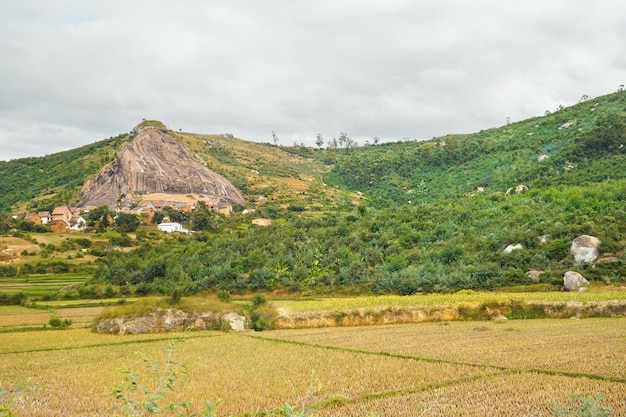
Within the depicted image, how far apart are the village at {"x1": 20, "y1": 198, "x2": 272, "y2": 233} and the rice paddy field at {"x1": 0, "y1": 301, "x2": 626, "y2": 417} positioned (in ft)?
211

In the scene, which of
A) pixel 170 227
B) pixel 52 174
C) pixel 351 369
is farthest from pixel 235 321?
pixel 52 174

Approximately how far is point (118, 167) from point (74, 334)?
108592 millimetres

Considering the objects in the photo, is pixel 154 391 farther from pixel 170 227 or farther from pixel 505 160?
pixel 505 160

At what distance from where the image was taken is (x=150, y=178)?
13275 cm

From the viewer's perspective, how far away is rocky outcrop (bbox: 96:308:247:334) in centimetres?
3466

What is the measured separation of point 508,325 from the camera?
30.7 metres

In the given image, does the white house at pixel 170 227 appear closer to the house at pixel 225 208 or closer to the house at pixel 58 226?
the house at pixel 225 208

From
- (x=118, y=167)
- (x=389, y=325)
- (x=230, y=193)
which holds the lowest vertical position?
(x=389, y=325)

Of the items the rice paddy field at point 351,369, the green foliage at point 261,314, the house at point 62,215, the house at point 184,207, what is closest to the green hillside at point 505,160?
the house at point 184,207

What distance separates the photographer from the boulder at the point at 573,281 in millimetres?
43228

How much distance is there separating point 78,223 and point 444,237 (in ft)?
246

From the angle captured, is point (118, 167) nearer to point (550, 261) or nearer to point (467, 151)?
point (467, 151)

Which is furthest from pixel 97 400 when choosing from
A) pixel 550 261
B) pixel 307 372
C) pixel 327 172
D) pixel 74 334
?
pixel 327 172

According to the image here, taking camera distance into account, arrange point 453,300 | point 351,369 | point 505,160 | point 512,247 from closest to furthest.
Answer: point 351,369
point 453,300
point 512,247
point 505,160
